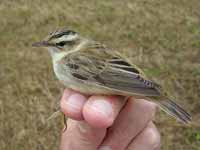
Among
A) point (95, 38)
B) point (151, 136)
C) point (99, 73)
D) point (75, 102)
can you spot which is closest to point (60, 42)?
point (99, 73)

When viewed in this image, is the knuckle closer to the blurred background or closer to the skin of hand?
the skin of hand

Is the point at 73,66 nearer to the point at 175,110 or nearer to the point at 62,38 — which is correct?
the point at 62,38

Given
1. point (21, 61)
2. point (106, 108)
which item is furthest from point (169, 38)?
point (106, 108)

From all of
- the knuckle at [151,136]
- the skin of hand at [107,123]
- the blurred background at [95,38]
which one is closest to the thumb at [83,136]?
the skin of hand at [107,123]

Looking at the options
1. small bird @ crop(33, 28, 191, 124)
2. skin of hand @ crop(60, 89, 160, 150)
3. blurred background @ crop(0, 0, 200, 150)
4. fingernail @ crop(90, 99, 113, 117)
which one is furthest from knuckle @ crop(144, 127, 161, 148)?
blurred background @ crop(0, 0, 200, 150)

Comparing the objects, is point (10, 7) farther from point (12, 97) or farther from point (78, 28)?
point (12, 97)

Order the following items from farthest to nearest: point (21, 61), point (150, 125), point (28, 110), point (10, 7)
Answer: point (10, 7), point (21, 61), point (28, 110), point (150, 125)

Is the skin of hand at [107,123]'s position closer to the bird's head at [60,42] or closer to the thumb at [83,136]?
the thumb at [83,136]
